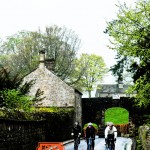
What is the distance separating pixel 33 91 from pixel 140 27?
2525 centimetres

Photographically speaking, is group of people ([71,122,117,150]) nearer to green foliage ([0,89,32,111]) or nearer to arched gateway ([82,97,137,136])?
green foliage ([0,89,32,111])

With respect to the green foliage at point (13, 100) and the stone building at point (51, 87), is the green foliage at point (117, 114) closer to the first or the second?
the stone building at point (51, 87)

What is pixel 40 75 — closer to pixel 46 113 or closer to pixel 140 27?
pixel 46 113

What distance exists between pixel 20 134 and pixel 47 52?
46.3 meters

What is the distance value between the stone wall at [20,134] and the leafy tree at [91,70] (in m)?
53.2

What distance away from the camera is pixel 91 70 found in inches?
3167

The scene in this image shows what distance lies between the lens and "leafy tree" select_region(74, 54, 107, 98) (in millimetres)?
78062

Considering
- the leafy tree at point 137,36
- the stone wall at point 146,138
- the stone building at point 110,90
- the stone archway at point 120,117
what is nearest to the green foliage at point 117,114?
the stone archway at point 120,117

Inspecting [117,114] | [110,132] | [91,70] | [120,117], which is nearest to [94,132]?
[110,132]

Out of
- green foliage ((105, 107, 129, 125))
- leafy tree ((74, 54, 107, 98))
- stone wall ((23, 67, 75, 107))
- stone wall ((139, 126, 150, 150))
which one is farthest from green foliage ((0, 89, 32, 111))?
leafy tree ((74, 54, 107, 98))

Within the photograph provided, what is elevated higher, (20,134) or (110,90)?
(110,90)

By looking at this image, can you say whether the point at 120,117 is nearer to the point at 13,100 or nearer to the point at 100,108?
the point at 100,108

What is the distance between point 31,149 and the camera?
2167 cm

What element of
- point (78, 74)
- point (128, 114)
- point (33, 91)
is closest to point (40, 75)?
point (33, 91)
